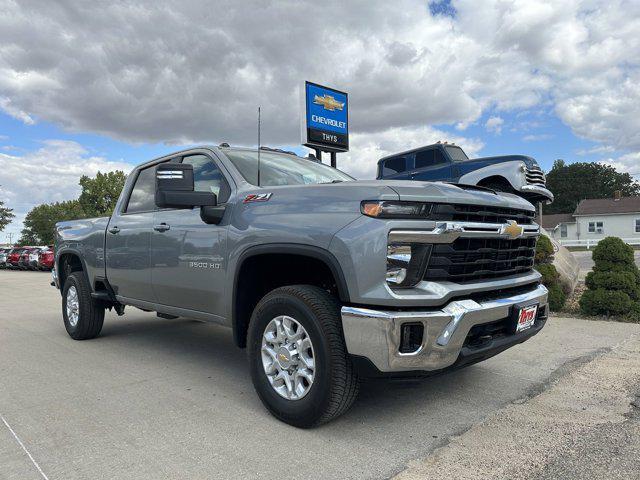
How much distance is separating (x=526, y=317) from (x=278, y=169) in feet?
7.53

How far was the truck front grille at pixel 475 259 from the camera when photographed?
2988mm

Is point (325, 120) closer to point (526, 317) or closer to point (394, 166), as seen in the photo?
point (394, 166)

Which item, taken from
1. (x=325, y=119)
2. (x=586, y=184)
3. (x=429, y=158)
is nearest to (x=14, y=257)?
(x=325, y=119)

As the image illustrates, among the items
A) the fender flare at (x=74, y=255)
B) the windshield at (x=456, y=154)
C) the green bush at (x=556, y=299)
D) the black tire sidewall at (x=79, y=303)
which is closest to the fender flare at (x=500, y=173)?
the windshield at (x=456, y=154)

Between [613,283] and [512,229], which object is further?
[613,283]

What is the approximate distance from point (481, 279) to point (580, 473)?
1.20 metres

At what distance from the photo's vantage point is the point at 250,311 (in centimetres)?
392

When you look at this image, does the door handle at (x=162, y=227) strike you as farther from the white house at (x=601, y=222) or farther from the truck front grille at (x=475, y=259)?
the white house at (x=601, y=222)

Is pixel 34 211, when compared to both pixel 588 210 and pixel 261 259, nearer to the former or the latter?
pixel 588 210

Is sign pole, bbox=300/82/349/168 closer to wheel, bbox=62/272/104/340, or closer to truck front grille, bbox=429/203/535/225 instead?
wheel, bbox=62/272/104/340

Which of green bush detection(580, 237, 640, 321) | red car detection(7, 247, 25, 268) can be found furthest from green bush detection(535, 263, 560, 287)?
red car detection(7, 247, 25, 268)

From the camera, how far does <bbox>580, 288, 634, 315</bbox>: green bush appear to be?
22.1ft

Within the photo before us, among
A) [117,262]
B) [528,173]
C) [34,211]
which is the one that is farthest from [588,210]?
[34,211]

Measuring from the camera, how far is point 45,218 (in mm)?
69938
